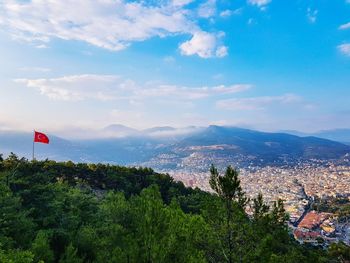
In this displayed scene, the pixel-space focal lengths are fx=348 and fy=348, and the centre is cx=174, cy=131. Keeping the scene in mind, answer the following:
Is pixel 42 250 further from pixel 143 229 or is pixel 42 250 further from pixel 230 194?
pixel 230 194

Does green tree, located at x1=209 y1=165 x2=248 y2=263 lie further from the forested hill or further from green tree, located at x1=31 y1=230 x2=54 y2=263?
green tree, located at x1=31 y1=230 x2=54 y2=263

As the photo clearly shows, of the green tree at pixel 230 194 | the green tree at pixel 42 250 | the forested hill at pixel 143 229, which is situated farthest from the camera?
the green tree at pixel 42 250

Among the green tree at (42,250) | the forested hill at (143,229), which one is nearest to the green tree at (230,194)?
the forested hill at (143,229)

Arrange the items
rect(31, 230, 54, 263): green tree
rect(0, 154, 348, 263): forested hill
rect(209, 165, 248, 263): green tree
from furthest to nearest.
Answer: rect(31, 230, 54, 263): green tree < rect(0, 154, 348, 263): forested hill < rect(209, 165, 248, 263): green tree

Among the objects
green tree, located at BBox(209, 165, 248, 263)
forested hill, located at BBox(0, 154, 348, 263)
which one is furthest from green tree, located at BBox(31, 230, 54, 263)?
green tree, located at BBox(209, 165, 248, 263)

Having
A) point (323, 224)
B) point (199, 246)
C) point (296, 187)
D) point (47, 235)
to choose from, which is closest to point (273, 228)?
point (199, 246)

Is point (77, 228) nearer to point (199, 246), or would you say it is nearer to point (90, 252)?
point (90, 252)

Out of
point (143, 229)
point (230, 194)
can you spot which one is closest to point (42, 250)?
point (143, 229)

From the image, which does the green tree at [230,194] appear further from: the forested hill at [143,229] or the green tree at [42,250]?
the green tree at [42,250]
